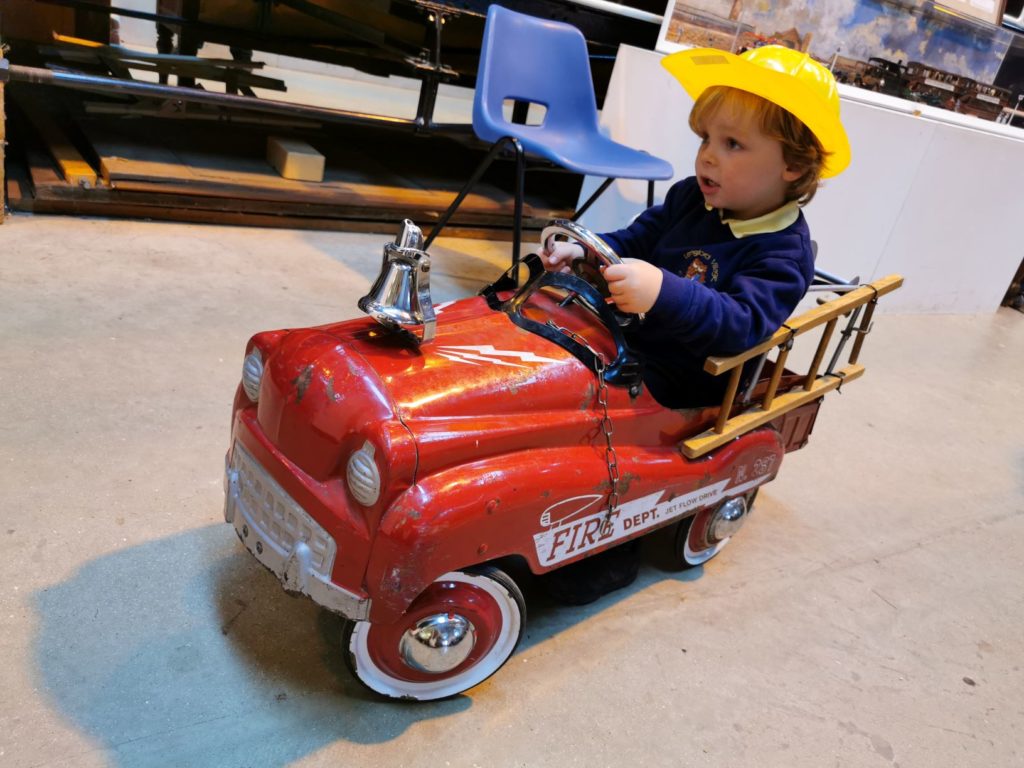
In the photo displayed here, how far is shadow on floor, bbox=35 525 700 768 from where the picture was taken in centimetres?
104

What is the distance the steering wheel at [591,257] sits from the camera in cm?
118

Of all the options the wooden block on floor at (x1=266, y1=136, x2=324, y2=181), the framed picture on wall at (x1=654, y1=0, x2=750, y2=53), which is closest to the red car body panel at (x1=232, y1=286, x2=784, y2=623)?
the wooden block on floor at (x1=266, y1=136, x2=324, y2=181)

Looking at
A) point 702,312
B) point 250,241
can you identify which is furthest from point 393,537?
point 250,241

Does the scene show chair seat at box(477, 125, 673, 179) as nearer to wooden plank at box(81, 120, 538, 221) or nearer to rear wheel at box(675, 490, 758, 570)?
wooden plank at box(81, 120, 538, 221)

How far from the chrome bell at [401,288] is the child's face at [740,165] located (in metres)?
0.53

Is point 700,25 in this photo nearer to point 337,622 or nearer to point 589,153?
point 589,153

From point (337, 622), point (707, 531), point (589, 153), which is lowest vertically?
point (337, 622)

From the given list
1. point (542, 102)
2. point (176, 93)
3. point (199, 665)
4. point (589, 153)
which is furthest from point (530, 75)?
point (199, 665)

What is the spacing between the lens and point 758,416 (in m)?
1.42

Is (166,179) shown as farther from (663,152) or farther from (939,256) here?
(939,256)

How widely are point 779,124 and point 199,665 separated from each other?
1151 mm

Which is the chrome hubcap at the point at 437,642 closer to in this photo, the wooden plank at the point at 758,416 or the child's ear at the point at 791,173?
the wooden plank at the point at 758,416

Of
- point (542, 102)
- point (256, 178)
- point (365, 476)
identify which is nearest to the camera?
point (365, 476)

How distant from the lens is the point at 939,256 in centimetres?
354
